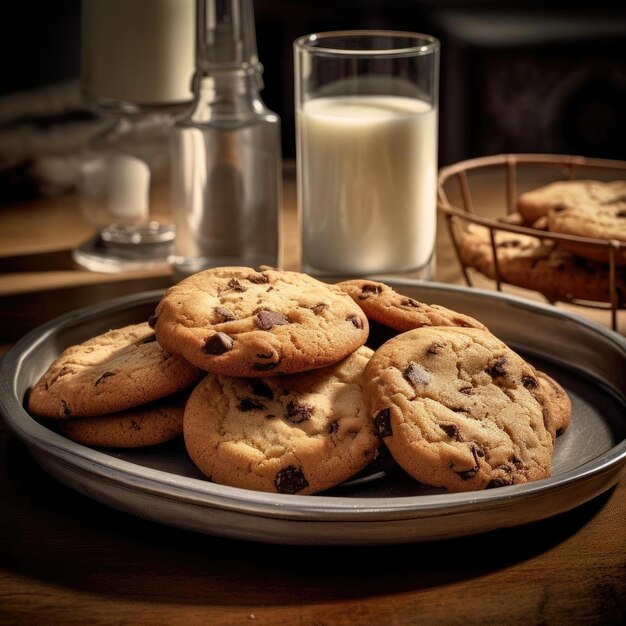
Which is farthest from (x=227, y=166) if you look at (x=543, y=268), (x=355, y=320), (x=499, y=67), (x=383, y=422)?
(x=499, y=67)

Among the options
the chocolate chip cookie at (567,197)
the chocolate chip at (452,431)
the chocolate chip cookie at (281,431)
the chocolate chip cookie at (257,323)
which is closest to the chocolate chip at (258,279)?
the chocolate chip cookie at (257,323)

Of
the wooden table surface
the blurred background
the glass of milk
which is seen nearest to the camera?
the wooden table surface

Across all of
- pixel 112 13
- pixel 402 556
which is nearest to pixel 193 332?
pixel 402 556

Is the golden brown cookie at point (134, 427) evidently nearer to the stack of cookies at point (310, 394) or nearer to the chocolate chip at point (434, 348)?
the stack of cookies at point (310, 394)

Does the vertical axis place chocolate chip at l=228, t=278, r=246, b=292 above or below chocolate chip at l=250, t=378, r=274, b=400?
above

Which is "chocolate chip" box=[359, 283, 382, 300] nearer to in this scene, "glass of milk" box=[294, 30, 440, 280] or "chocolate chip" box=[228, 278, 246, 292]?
"chocolate chip" box=[228, 278, 246, 292]

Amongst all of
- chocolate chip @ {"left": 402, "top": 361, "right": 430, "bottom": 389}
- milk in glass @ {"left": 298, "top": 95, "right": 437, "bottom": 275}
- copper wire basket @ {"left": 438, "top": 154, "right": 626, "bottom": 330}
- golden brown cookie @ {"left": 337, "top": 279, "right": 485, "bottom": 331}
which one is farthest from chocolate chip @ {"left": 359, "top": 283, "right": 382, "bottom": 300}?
milk in glass @ {"left": 298, "top": 95, "right": 437, "bottom": 275}

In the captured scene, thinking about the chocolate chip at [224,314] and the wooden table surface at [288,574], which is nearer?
the wooden table surface at [288,574]
